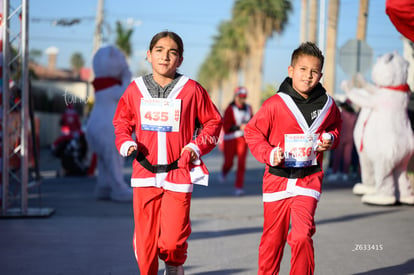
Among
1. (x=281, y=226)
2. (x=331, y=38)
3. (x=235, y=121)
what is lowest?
(x=235, y=121)

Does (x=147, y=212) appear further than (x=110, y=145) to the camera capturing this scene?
No

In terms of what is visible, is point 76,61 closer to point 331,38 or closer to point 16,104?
point 331,38

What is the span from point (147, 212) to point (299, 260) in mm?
1148

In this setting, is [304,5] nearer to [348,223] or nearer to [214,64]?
[348,223]

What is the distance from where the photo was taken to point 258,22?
4297 centimetres

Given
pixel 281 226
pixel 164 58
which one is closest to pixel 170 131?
pixel 164 58

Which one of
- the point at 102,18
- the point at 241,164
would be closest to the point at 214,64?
the point at 102,18

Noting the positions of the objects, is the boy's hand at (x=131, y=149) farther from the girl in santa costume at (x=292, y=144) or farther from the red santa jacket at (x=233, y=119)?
the red santa jacket at (x=233, y=119)

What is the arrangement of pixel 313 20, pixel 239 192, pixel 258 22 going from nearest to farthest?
pixel 239 192
pixel 313 20
pixel 258 22

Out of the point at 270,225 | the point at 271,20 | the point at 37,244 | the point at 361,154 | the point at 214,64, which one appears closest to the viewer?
the point at 270,225

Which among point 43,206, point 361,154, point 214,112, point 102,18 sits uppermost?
point 102,18

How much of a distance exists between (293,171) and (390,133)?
18.1 ft

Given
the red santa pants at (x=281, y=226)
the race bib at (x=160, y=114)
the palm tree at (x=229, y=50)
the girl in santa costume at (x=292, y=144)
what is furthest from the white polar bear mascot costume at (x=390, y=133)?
the palm tree at (x=229, y=50)

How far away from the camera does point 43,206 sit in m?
9.64
